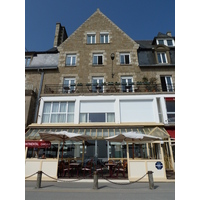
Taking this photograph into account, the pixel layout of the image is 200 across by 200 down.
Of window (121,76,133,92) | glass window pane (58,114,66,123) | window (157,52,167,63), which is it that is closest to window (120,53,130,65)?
window (121,76,133,92)

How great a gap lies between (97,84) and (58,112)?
431 centimetres

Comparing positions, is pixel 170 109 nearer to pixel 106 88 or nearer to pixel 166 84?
pixel 166 84

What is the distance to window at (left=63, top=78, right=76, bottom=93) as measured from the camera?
14488 millimetres

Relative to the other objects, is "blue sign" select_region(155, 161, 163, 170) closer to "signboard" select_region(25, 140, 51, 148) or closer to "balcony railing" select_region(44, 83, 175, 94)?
"signboard" select_region(25, 140, 51, 148)

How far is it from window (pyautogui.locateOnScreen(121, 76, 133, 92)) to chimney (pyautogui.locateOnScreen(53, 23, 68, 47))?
11.5m

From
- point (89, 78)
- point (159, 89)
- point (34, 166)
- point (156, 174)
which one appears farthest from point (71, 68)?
point (156, 174)

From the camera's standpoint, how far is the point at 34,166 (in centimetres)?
851

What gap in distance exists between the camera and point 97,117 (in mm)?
13344

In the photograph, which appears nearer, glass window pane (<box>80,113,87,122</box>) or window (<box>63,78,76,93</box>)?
glass window pane (<box>80,113,87,122</box>)

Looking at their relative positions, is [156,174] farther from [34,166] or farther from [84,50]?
[84,50]

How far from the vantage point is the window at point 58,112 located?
516 inches

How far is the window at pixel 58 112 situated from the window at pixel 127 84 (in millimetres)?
4967

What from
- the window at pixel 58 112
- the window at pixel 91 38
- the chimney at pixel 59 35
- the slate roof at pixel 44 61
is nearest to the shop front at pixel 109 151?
the window at pixel 58 112

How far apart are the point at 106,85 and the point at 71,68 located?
4.57 meters
